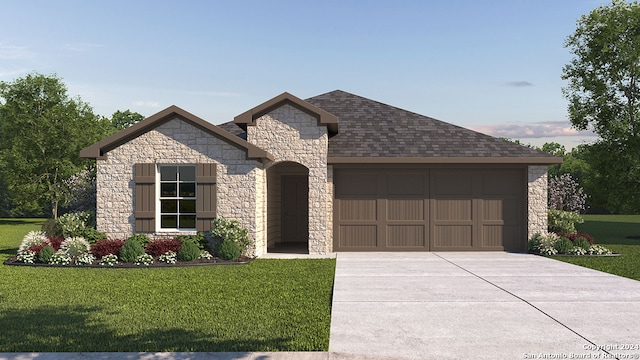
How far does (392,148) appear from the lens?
18.4 metres

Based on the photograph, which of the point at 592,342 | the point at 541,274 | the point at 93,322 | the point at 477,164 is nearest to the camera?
the point at 592,342

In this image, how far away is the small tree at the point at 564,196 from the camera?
97.8 feet

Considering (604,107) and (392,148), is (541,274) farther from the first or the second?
(604,107)

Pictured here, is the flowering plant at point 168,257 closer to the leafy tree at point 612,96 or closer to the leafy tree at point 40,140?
the leafy tree at point 612,96

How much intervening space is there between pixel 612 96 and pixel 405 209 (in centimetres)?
1429

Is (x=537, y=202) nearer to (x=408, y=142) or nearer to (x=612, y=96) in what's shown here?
(x=408, y=142)

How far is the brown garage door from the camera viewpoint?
1825cm

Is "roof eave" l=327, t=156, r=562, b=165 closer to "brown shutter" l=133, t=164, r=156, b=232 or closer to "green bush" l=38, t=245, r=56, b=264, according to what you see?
"brown shutter" l=133, t=164, r=156, b=232

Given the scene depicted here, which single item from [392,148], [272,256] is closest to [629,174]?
[392,148]

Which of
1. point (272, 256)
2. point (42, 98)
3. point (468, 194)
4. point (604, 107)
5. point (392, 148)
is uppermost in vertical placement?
point (42, 98)

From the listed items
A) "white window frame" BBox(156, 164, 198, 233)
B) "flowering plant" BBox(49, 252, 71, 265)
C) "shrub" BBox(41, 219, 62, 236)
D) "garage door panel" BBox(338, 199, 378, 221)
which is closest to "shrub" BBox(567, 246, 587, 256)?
"garage door panel" BBox(338, 199, 378, 221)

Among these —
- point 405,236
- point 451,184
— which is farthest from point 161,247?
point 451,184

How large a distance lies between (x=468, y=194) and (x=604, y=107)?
1233cm

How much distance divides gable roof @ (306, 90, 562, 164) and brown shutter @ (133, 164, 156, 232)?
16.9 ft
